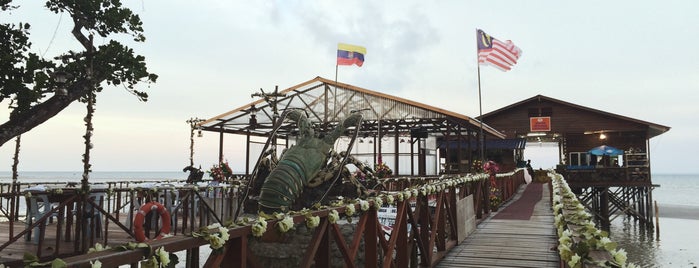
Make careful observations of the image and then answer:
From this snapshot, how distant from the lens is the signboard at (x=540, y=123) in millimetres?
36844

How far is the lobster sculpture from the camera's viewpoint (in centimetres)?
839

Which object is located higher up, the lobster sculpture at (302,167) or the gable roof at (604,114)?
the gable roof at (604,114)

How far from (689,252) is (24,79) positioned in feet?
97.2

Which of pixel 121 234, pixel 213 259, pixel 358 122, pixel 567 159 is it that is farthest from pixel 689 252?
pixel 213 259

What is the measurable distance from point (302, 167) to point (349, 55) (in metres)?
16.2

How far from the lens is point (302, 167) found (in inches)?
344

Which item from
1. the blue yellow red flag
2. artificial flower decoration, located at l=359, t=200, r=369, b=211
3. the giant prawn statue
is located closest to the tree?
the giant prawn statue

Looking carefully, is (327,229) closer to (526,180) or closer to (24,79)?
(24,79)

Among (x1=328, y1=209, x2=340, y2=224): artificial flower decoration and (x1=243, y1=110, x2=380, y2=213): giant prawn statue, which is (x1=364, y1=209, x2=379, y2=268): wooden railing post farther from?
(x1=243, y1=110, x2=380, y2=213): giant prawn statue

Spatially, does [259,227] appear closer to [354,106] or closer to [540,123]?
[354,106]

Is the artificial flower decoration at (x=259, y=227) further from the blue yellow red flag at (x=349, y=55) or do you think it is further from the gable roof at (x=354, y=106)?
the blue yellow red flag at (x=349, y=55)

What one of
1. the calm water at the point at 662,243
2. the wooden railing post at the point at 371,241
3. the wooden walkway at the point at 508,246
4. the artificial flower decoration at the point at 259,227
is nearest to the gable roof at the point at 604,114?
the calm water at the point at 662,243

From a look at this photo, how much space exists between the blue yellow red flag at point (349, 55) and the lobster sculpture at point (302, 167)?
579 inches

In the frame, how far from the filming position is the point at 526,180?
103 feet
